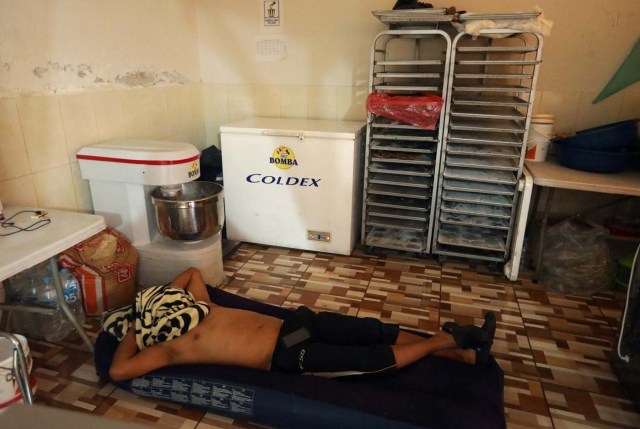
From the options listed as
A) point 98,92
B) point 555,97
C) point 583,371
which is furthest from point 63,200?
point 555,97

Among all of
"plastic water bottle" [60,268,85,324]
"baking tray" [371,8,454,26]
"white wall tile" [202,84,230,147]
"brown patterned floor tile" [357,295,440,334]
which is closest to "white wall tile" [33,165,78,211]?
"plastic water bottle" [60,268,85,324]

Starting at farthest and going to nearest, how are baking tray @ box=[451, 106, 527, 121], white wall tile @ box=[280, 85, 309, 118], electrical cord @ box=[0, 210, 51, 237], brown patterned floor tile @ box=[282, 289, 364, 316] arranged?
1. white wall tile @ box=[280, 85, 309, 118]
2. baking tray @ box=[451, 106, 527, 121]
3. brown patterned floor tile @ box=[282, 289, 364, 316]
4. electrical cord @ box=[0, 210, 51, 237]

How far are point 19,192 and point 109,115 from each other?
0.67 m

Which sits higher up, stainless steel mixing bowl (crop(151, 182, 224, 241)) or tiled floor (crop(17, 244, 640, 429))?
stainless steel mixing bowl (crop(151, 182, 224, 241))

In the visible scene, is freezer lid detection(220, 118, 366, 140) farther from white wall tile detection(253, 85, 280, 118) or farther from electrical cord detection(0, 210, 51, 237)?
electrical cord detection(0, 210, 51, 237)

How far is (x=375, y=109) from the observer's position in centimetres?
242

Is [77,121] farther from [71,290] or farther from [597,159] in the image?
[597,159]

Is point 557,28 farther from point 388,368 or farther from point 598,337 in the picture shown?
point 388,368

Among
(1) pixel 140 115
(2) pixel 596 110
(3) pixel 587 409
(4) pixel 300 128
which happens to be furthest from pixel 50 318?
(2) pixel 596 110

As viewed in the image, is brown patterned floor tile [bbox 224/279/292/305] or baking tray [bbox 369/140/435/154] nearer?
brown patterned floor tile [bbox 224/279/292/305]

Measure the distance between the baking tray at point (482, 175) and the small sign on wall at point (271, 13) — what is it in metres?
1.57

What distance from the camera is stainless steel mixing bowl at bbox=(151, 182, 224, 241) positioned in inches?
84.7

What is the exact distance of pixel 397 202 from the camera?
8.96 feet

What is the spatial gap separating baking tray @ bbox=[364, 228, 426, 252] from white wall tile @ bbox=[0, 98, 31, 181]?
189cm
